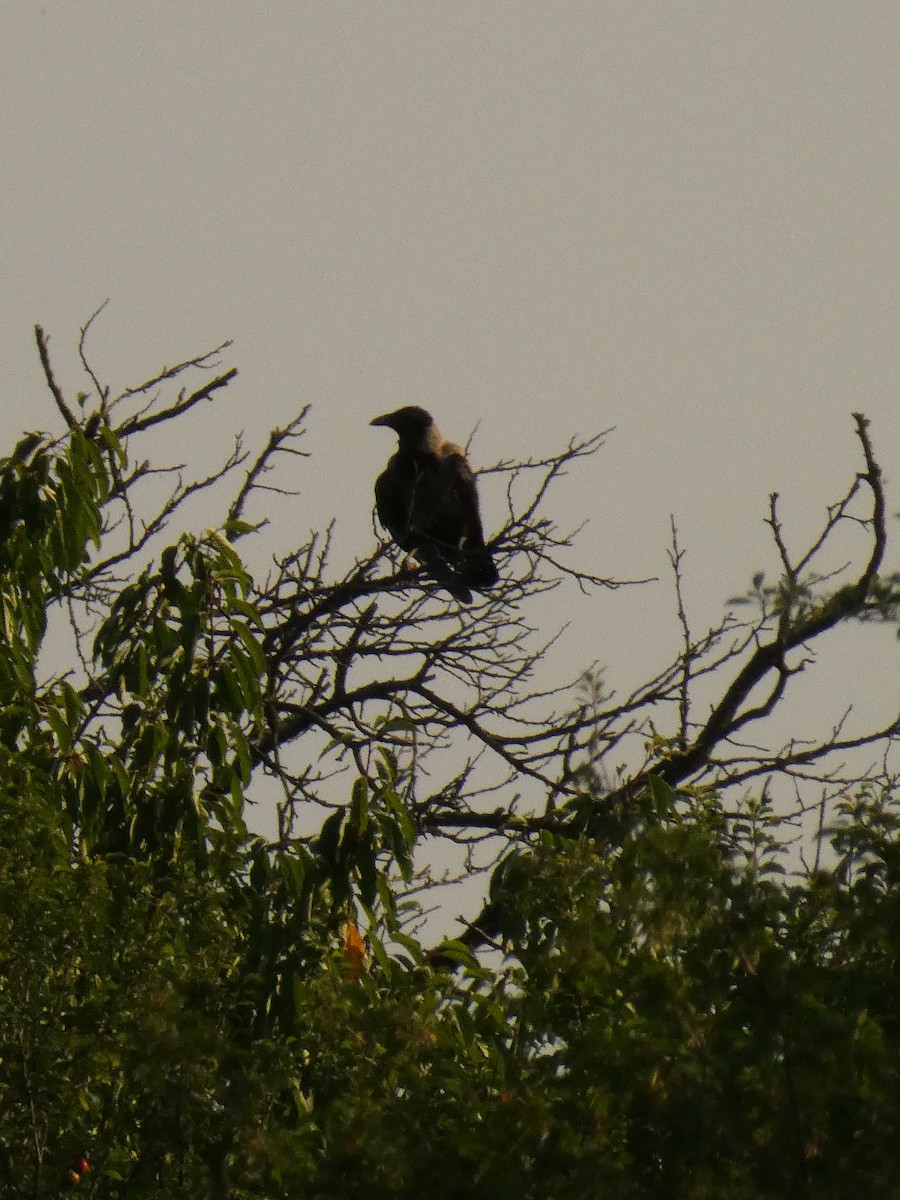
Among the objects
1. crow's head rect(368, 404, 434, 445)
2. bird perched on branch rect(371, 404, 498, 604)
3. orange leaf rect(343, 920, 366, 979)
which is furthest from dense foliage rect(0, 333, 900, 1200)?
crow's head rect(368, 404, 434, 445)

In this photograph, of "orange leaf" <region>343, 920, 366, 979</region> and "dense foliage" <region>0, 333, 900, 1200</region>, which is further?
"orange leaf" <region>343, 920, 366, 979</region>

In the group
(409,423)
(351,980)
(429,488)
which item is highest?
(409,423)

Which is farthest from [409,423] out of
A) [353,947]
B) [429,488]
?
[353,947]

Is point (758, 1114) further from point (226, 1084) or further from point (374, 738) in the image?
point (374, 738)

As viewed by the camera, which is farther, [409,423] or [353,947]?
[409,423]

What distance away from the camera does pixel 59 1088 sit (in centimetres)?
362

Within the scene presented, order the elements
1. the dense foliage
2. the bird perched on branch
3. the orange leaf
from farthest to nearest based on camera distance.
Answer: the bird perched on branch < the orange leaf < the dense foliage

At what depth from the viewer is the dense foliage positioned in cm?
248

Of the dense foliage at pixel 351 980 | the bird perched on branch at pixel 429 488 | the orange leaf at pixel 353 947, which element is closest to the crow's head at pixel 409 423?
the bird perched on branch at pixel 429 488

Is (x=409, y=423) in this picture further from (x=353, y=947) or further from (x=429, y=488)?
(x=353, y=947)

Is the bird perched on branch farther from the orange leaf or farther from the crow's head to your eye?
the orange leaf

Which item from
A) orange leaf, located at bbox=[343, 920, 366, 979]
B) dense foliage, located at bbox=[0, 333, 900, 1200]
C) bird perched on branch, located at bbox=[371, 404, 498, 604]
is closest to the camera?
dense foliage, located at bbox=[0, 333, 900, 1200]

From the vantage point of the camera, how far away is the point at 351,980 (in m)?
3.75

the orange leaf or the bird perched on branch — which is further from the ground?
the bird perched on branch
